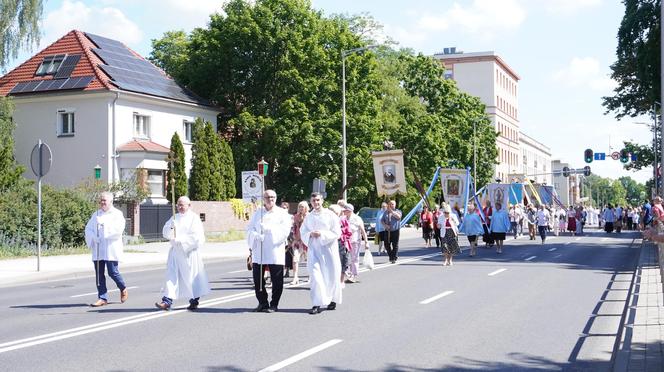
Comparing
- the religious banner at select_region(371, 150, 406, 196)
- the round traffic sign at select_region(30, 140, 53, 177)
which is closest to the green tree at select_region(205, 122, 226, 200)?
the religious banner at select_region(371, 150, 406, 196)

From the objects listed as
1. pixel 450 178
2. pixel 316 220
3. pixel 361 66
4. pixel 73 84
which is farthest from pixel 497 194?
pixel 316 220

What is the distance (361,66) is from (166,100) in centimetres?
1199

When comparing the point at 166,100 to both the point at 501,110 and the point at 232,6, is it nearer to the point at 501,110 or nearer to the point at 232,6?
the point at 232,6

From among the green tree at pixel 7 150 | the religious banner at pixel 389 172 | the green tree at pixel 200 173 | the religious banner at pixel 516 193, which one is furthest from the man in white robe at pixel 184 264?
the religious banner at pixel 516 193

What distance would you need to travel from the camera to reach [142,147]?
41375 mm

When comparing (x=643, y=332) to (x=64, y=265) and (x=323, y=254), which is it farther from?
(x=64, y=265)

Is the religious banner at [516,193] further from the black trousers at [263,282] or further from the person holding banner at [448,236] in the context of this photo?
the black trousers at [263,282]

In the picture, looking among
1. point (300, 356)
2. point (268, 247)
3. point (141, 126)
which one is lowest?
point (300, 356)

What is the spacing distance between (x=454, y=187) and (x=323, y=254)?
25.5 meters

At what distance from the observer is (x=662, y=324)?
33.0 ft

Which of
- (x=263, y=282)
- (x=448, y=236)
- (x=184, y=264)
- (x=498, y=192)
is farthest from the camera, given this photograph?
(x=498, y=192)

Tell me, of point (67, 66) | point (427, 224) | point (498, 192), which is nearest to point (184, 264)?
point (427, 224)

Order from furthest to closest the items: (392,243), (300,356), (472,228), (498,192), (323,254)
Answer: (498,192) → (472,228) → (392,243) → (323,254) → (300,356)

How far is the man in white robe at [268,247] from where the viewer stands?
12000mm
